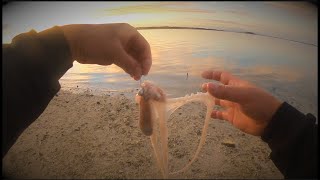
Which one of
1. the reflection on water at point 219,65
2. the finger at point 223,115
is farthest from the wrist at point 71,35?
the reflection on water at point 219,65

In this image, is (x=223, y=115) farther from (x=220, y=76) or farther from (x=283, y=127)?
(x=283, y=127)

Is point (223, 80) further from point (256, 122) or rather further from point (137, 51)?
point (137, 51)

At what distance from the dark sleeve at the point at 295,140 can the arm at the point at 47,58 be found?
0.92 metres

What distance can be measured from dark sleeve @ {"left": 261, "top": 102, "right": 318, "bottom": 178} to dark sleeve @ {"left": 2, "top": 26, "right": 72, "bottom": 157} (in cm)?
141

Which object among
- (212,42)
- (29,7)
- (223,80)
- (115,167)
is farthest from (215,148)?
(212,42)

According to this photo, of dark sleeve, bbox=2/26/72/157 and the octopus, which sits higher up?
dark sleeve, bbox=2/26/72/157

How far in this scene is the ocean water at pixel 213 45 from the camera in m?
2.53

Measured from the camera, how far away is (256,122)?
6.28ft

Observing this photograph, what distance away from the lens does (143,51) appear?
1.81 metres

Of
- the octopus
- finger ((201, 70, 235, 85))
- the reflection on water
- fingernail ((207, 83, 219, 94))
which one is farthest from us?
the reflection on water

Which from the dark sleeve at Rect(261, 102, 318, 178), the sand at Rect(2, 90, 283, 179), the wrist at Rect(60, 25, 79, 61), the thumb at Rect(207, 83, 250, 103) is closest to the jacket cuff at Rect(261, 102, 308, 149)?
the dark sleeve at Rect(261, 102, 318, 178)

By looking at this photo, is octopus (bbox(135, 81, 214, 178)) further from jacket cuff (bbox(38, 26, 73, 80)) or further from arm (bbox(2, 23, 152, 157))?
jacket cuff (bbox(38, 26, 73, 80))

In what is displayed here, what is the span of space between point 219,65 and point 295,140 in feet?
Answer: 8.90

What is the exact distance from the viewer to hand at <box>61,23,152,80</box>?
1.69 m
